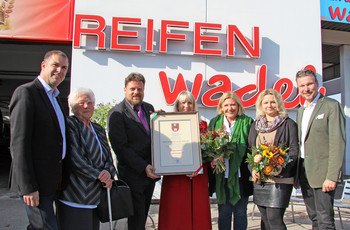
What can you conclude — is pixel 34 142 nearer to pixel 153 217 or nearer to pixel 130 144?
pixel 130 144

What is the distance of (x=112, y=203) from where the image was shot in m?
2.35

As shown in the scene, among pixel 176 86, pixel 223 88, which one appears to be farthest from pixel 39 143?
pixel 223 88

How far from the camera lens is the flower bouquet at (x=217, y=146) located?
2746 mm

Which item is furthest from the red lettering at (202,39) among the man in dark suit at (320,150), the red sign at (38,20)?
the man in dark suit at (320,150)

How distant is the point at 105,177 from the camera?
230 centimetres

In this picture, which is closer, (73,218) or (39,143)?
(39,143)

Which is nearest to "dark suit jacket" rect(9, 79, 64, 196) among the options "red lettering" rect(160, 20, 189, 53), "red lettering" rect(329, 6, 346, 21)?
"red lettering" rect(160, 20, 189, 53)

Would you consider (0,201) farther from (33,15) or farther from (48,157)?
(48,157)

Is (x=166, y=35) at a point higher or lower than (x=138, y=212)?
higher

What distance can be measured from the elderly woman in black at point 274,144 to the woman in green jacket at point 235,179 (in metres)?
0.13

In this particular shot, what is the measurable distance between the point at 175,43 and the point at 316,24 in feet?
11.1

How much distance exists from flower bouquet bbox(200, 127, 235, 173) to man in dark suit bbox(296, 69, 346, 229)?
2.51 feet

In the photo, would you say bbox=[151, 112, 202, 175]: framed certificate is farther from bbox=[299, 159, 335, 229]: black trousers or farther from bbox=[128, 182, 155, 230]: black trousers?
bbox=[299, 159, 335, 229]: black trousers

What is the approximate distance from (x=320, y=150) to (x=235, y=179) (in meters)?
0.89
